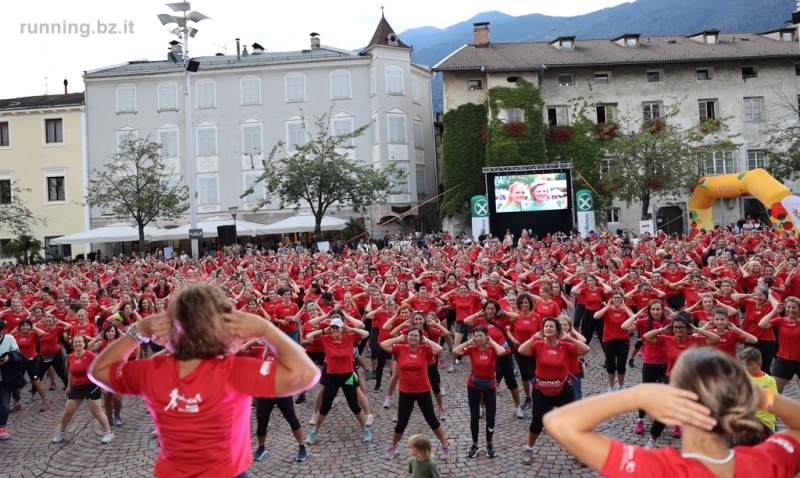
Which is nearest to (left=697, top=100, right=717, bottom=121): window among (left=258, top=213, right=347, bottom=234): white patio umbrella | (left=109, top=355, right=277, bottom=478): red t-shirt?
(left=258, top=213, right=347, bottom=234): white patio umbrella

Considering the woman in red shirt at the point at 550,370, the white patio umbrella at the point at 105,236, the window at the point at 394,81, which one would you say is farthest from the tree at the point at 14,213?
the woman in red shirt at the point at 550,370

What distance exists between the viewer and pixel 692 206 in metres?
29.7

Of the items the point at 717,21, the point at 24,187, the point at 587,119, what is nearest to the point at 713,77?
the point at 587,119

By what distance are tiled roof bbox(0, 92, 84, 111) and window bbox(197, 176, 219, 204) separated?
9.51 meters

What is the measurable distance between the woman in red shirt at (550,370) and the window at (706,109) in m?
36.2

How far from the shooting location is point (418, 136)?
134ft

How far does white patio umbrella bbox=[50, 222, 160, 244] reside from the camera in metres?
28.8

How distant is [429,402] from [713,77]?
38231 mm

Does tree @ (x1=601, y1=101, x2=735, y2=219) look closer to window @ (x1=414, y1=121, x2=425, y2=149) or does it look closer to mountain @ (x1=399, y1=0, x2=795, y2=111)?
window @ (x1=414, y1=121, x2=425, y2=149)

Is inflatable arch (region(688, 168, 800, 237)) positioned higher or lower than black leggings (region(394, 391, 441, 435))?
higher

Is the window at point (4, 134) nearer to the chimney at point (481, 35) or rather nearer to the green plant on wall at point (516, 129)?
the green plant on wall at point (516, 129)

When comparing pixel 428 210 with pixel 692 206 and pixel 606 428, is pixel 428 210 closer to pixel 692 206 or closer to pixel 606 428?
pixel 692 206

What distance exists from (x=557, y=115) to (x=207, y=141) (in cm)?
2284

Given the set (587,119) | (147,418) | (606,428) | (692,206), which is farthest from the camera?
(587,119)
